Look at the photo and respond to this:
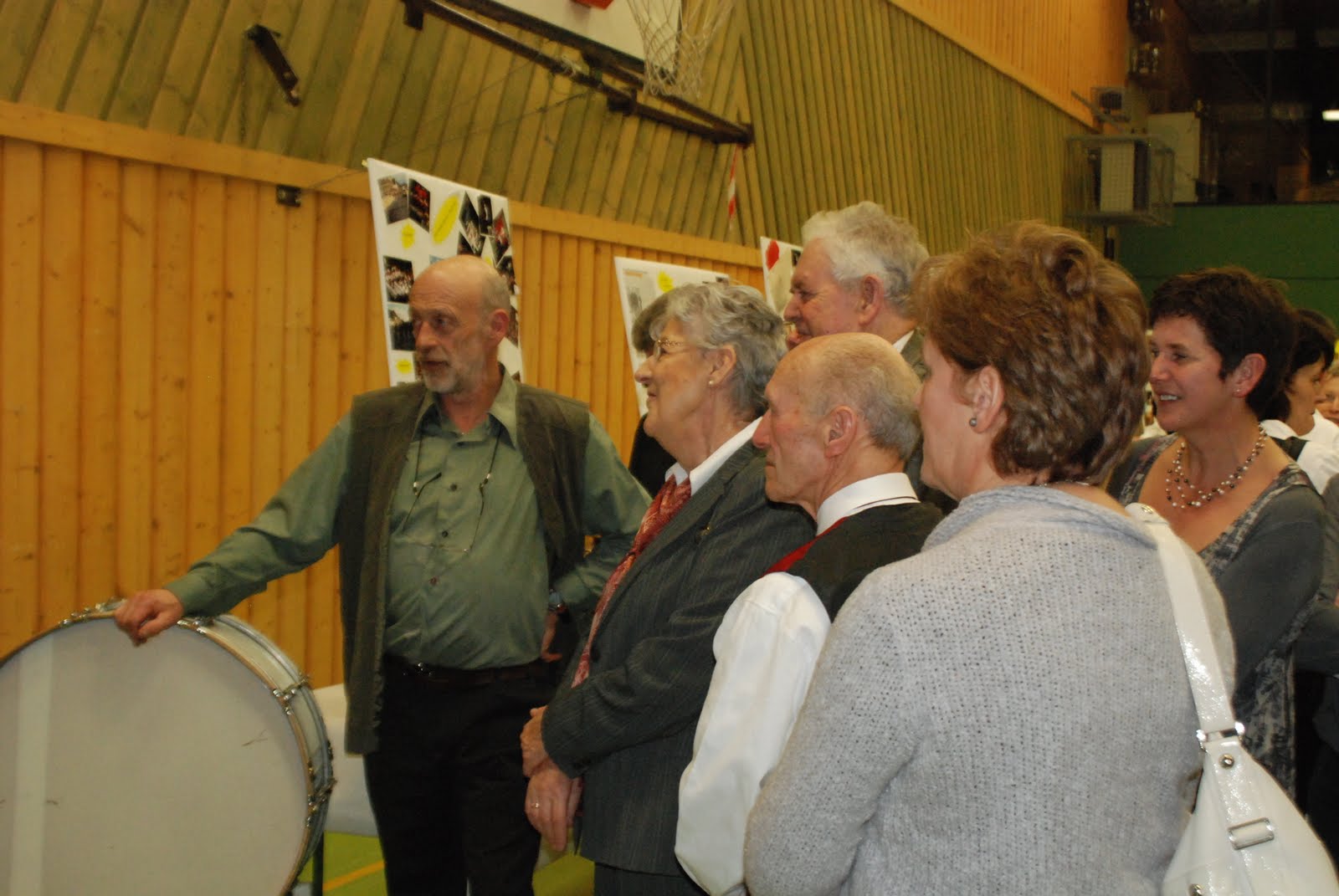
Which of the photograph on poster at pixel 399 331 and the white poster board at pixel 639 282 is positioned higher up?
the white poster board at pixel 639 282

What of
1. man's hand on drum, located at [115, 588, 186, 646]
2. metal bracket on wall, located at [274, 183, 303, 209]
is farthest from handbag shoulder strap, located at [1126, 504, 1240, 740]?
metal bracket on wall, located at [274, 183, 303, 209]

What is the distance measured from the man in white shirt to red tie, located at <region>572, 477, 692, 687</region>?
40cm

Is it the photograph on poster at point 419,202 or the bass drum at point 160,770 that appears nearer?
the bass drum at point 160,770

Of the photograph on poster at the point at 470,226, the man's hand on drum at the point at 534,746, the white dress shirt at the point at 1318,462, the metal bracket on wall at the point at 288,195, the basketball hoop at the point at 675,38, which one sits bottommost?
the man's hand on drum at the point at 534,746

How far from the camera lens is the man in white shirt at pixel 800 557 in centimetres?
168

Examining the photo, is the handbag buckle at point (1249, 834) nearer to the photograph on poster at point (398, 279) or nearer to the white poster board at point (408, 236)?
the white poster board at point (408, 236)

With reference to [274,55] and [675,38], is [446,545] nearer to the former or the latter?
[274,55]

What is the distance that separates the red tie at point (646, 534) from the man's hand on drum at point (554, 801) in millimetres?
181

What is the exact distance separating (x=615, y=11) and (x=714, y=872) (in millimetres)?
4844

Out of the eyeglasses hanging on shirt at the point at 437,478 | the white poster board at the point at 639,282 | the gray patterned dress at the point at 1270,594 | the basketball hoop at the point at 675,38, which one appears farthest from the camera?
the basketball hoop at the point at 675,38

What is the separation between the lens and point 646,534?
2482 mm

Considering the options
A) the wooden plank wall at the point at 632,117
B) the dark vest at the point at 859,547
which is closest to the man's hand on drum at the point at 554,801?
the dark vest at the point at 859,547

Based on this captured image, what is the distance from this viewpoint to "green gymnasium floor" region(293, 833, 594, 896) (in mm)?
4184

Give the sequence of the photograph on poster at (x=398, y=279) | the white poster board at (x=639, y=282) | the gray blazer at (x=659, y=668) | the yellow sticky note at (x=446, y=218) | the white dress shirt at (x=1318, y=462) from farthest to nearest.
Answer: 1. the white poster board at (x=639, y=282)
2. the yellow sticky note at (x=446, y=218)
3. the photograph on poster at (x=398, y=279)
4. the white dress shirt at (x=1318, y=462)
5. the gray blazer at (x=659, y=668)
